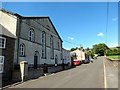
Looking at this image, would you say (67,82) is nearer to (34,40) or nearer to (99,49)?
(34,40)

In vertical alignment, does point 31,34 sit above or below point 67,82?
above

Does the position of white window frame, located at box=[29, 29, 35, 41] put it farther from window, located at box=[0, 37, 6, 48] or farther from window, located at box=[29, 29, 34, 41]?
window, located at box=[0, 37, 6, 48]

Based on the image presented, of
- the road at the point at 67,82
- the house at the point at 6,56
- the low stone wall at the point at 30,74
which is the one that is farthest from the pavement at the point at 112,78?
the house at the point at 6,56

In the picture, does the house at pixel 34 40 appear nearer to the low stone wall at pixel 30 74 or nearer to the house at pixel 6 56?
the low stone wall at pixel 30 74

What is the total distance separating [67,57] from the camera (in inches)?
2092

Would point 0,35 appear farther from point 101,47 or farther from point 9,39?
point 101,47

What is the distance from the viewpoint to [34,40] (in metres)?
29.6

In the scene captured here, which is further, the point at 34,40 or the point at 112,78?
the point at 34,40

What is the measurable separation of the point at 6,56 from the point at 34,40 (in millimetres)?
9661

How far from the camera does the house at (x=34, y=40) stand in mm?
23953

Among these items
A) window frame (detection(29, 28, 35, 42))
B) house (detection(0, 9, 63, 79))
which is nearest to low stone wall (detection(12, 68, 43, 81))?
house (detection(0, 9, 63, 79))

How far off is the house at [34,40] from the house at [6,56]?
3.37 ft

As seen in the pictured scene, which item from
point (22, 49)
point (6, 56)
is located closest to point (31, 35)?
point (22, 49)

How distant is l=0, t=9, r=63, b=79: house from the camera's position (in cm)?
2395
